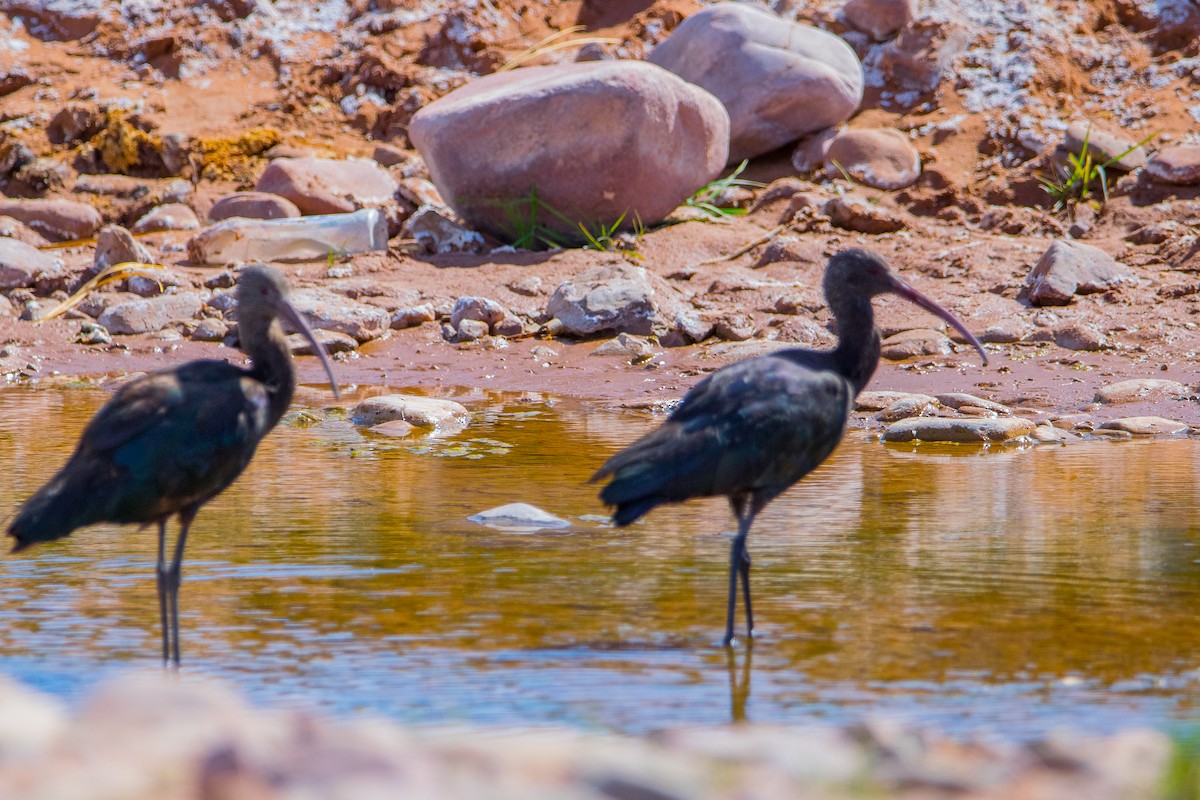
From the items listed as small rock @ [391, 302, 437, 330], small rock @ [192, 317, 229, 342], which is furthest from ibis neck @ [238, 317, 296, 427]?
small rock @ [391, 302, 437, 330]

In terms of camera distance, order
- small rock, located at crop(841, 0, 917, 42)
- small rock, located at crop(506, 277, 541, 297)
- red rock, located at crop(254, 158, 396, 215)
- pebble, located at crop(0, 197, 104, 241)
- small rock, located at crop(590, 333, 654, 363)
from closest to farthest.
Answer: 1. small rock, located at crop(590, 333, 654, 363)
2. small rock, located at crop(506, 277, 541, 297)
3. red rock, located at crop(254, 158, 396, 215)
4. pebble, located at crop(0, 197, 104, 241)
5. small rock, located at crop(841, 0, 917, 42)

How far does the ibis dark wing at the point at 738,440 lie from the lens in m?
5.49

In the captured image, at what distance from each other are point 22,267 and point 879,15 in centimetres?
933

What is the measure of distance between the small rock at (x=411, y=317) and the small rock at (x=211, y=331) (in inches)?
52.6

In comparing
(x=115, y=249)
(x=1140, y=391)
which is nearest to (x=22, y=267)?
(x=115, y=249)

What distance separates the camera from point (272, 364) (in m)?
5.82

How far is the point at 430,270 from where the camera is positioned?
13.9m

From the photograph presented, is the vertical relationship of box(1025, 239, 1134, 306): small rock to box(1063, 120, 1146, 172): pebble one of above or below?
below

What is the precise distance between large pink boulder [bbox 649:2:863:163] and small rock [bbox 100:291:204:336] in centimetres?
553

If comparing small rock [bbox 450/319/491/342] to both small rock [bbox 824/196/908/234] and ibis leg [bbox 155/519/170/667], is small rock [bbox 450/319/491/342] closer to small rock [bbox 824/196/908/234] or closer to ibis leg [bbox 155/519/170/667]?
small rock [bbox 824/196/908/234]

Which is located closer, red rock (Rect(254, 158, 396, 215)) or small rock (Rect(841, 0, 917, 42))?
red rock (Rect(254, 158, 396, 215))

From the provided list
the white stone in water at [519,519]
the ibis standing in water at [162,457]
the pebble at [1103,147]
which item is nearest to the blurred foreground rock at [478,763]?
the ibis standing in water at [162,457]

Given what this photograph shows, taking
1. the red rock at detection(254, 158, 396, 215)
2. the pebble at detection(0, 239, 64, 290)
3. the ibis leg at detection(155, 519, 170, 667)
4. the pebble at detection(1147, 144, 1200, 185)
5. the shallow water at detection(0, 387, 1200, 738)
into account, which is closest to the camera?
the shallow water at detection(0, 387, 1200, 738)

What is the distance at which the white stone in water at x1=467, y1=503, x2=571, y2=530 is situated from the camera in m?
7.26
